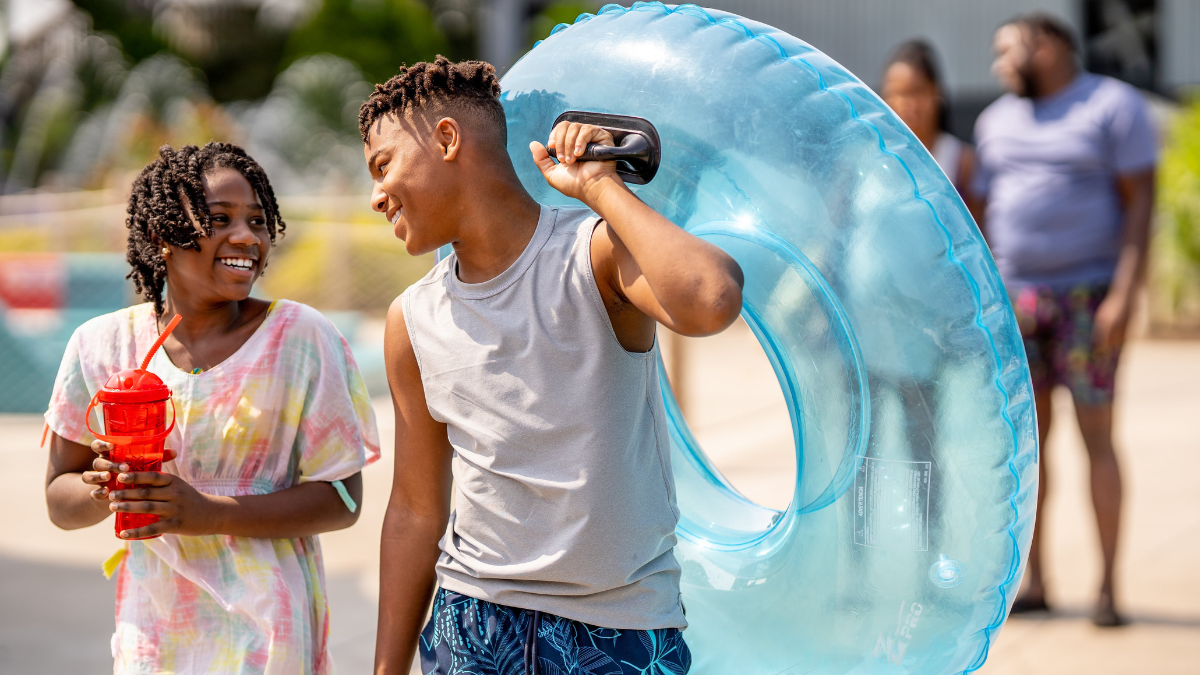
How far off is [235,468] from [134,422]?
0.26 metres

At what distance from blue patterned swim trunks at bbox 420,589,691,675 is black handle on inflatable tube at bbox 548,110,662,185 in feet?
2.25

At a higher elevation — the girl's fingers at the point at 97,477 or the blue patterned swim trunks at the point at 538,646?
the girl's fingers at the point at 97,477

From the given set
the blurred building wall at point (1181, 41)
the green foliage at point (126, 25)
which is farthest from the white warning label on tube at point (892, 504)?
the green foliage at point (126, 25)

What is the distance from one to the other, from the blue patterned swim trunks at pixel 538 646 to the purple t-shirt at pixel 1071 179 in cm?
248

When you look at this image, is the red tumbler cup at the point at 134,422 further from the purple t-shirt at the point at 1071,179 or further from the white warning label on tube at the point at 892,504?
the purple t-shirt at the point at 1071,179

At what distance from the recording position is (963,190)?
4160mm

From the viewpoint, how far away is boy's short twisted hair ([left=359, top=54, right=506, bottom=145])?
1832 millimetres

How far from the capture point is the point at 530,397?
181cm

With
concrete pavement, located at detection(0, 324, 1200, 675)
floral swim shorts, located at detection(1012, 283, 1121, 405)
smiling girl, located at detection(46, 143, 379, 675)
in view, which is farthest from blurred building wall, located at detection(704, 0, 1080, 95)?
smiling girl, located at detection(46, 143, 379, 675)

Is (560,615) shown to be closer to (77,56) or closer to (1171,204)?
(1171,204)

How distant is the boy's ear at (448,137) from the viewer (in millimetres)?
1801

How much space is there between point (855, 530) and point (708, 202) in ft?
1.84

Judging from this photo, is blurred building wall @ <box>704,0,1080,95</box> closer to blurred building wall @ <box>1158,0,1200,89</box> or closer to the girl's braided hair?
blurred building wall @ <box>1158,0,1200,89</box>

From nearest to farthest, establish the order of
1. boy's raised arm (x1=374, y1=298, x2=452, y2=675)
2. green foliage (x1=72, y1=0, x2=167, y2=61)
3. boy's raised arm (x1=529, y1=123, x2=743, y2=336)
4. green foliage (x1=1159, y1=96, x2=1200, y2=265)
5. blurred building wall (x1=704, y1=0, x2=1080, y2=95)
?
boy's raised arm (x1=529, y1=123, x2=743, y2=336)
boy's raised arm (x1=374, y1=298, x2=452, y2=675)
green foliage (x1=1159, y1=96, x2=1200, y2=265)
blurred building wall (x1=704, y1=0, x2=1080, y2=95)
green foliage (x1=72, y1=0, x2=167, y2=61)
